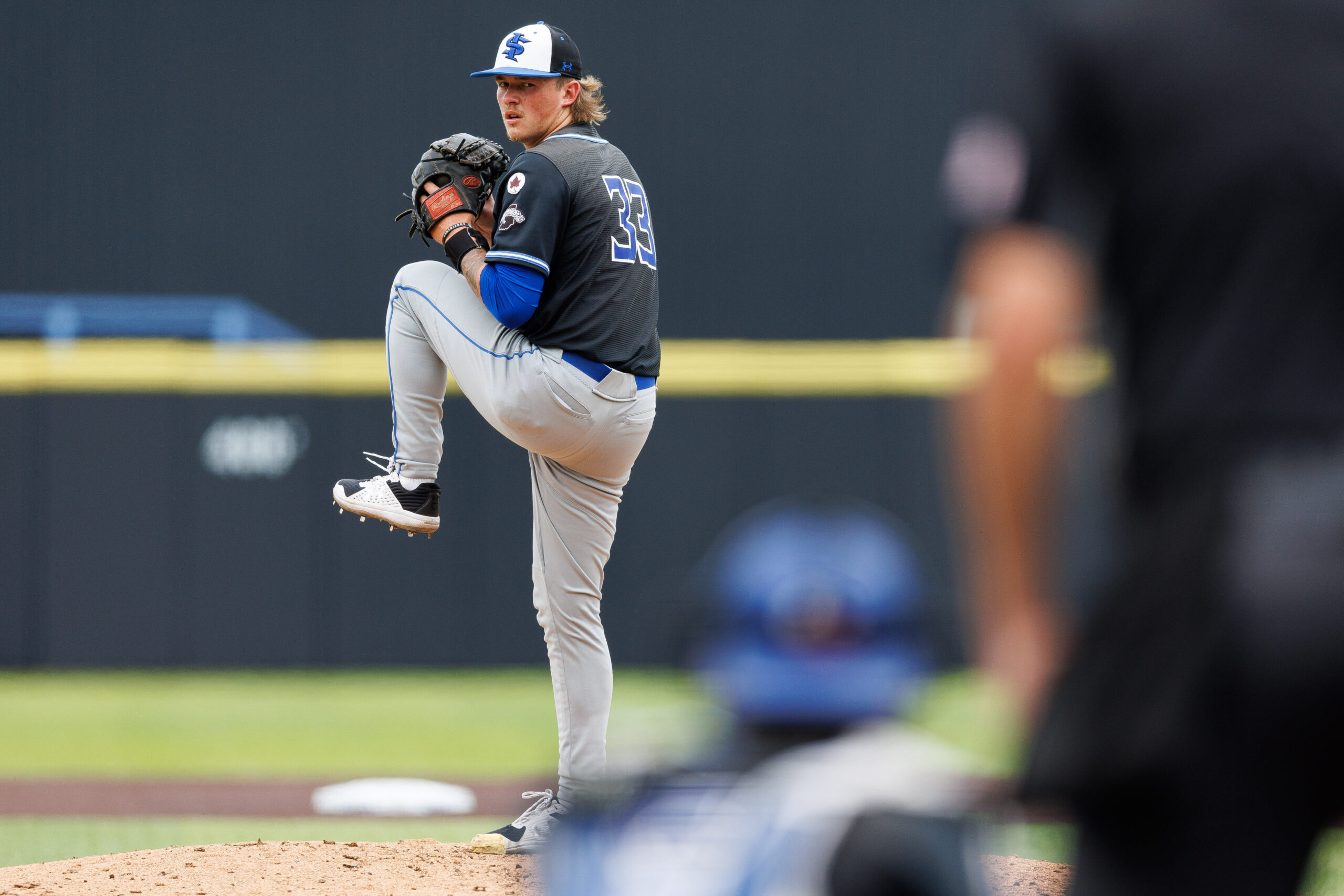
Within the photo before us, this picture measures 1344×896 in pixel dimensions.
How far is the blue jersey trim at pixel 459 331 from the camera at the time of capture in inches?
125

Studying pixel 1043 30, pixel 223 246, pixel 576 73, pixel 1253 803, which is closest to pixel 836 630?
pixel 1253 803

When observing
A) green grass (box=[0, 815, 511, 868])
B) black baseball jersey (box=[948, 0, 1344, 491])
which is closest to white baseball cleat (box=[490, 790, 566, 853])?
green grass (box=[0, 815, 511, 868])

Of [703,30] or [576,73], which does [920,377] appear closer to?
[703,30]

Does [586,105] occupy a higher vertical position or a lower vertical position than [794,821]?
higher

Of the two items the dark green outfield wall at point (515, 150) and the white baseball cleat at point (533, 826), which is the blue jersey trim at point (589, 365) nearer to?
the white baseball cleat at point (533, 826)

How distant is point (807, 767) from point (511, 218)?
2.29 metres

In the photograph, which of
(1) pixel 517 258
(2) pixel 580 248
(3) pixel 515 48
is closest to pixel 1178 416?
(1) pixel 517 258

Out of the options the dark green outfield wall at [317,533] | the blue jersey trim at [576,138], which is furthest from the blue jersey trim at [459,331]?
the dark green outfield wall at [317,533]

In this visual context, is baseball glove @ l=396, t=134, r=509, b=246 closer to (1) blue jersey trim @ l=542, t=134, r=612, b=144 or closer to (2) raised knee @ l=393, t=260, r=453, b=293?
(2) raised knee @ l=393, t=260, r=453, b=293

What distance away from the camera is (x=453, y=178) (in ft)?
11.2

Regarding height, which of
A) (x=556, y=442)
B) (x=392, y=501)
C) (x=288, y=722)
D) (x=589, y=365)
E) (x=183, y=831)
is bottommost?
(x=288, y=722)

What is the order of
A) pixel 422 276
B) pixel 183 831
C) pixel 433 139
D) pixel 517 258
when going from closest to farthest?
1. pixel 517 258
2. pixel 422 276
3. pixel 183 831
4. pixel 433 139

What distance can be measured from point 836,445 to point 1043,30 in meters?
6.76

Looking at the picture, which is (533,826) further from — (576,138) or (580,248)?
(576,138)
